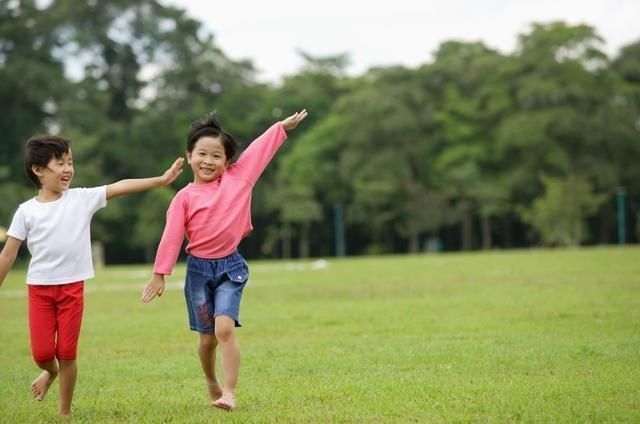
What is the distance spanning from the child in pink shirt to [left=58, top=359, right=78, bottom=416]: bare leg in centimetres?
60

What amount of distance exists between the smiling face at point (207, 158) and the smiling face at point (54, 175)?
800 mm

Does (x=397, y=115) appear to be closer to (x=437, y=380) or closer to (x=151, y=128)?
(x=151, y=128)

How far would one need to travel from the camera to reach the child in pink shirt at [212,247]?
5.96 metres

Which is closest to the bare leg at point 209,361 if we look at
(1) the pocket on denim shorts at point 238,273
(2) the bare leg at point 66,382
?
(1) the pocket on denim shorts at point 238,273

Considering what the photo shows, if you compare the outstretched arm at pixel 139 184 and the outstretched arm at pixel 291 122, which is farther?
the outstretched arm at pixel 291 122

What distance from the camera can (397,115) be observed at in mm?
57938

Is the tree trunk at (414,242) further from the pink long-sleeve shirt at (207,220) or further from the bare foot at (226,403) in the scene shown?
the bare foot at (226,403)

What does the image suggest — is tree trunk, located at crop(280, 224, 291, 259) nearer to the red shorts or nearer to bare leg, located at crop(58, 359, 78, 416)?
bare leg, located at crop(58, 359, 78, 416)

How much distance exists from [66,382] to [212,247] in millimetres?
1201

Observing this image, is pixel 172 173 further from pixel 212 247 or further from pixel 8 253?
pixel 8 253

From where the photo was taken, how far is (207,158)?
6168 millimetres

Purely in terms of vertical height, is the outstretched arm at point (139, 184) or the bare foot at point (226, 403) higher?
the outstretched arm at point (139, 184)

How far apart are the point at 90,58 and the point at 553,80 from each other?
27.8 meters

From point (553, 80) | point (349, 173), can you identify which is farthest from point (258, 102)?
point (553, 80)
